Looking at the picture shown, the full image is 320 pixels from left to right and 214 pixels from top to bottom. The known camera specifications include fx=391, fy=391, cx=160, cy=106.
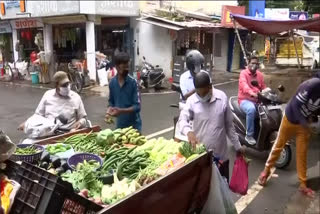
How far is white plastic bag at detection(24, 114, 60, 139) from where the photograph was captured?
468 cm

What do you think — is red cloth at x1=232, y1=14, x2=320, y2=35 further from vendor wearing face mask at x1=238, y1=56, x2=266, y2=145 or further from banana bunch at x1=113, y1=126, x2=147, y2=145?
banana bunch at x1=113, y1=126, x2=147, y2=145

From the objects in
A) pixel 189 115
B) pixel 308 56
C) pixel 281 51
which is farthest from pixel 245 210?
pixel 308 56

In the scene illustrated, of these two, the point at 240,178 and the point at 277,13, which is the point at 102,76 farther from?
the point at 277,13

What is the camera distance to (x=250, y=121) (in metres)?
6.55

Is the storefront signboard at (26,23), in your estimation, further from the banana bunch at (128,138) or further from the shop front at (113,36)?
the banana bunch at (128,138)

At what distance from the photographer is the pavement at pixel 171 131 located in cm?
508

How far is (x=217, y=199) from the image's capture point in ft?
12.3

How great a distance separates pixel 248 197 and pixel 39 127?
2.88m

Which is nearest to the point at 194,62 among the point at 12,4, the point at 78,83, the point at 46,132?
the point at 46,132

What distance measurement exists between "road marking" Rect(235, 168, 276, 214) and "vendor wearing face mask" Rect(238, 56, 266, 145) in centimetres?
110

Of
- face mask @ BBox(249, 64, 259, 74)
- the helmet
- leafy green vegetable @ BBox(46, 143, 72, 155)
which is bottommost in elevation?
leafy green vegetable @ BBox(46, 143, 72, 155)

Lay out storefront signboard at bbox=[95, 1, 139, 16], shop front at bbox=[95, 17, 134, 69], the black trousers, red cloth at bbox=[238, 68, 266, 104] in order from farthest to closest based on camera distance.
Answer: shop front at bbox=[95, 17, 134, 69] → storefront signboard at bbox=[95, 1, 139, 16] → red cloth at bbox=[238, 68, 266, 104] → the black trousers

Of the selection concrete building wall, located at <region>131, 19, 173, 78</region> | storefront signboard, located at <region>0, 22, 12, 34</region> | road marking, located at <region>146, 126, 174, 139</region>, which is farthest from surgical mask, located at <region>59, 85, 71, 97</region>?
storefront signboard, located at <region>0, 22, 12, 34</region>

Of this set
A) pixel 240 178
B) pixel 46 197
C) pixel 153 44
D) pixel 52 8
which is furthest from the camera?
pixel 153 44
